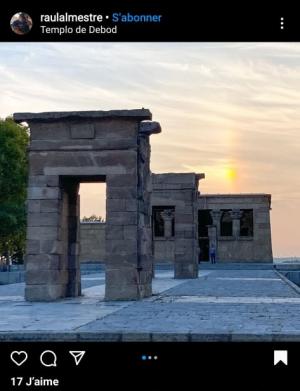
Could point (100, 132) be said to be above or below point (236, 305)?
above

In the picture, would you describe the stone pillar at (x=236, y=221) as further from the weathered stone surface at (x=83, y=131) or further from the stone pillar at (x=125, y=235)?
the weathered stone surface at (x=83, y=131)

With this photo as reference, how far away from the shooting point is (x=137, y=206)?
16359mm

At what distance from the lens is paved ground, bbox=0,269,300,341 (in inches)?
338

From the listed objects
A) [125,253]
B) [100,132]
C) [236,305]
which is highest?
[100,132]

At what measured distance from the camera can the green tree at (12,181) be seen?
42062 mm
